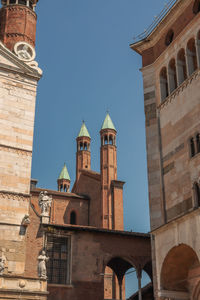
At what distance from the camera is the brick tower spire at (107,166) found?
40438mm

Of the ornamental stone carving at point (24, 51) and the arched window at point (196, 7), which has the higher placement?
the ornamental stone carving at point (24, 51)

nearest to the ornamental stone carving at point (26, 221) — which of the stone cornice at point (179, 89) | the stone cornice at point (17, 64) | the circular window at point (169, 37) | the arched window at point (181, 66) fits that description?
the stone cornice at point (17, 64)

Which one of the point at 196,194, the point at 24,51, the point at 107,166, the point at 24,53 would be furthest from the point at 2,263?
the point at 107,166

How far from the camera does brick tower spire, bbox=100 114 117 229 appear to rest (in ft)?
133

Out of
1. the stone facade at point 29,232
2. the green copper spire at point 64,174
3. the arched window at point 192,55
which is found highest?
the green copper spire at point 64,174

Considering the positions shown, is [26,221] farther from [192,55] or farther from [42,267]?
[192,55]

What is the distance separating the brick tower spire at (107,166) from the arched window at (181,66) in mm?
21780

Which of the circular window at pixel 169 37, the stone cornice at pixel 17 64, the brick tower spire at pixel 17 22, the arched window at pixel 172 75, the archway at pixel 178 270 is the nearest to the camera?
the archway at pixel 178 270

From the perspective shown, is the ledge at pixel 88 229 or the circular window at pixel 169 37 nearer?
the circular window at pixel 169 37

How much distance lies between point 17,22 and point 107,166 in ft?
67.1

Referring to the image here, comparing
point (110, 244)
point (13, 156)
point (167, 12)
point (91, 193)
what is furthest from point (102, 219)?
point (167, 12)

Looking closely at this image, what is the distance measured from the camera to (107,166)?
43.9 metres

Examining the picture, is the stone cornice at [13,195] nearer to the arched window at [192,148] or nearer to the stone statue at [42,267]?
the stone statue at [42,267]

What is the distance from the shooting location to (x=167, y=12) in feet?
73.9
